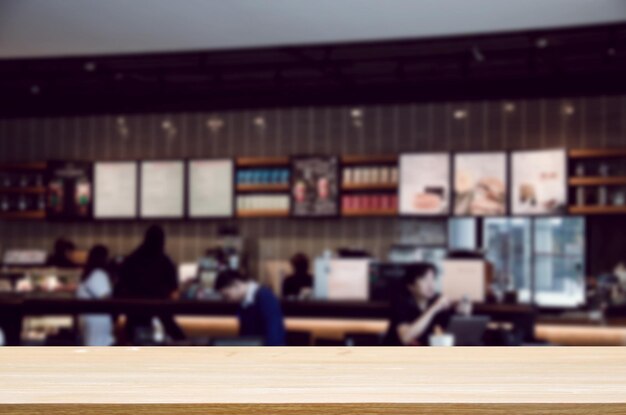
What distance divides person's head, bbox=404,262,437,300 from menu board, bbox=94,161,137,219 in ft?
17.0

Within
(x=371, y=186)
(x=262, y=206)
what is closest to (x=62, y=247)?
(x=262, y=206)

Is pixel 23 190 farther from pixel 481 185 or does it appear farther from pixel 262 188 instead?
pixel 481 185

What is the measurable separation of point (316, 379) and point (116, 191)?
9.35 m

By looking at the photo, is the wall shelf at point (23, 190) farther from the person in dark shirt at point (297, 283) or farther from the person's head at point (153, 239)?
the person's head at point (153, 239)

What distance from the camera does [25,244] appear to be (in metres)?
10.5

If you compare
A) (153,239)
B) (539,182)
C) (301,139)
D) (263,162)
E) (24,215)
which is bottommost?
(153,239)

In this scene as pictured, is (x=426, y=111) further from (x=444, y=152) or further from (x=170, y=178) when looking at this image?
(x=170, y=178)

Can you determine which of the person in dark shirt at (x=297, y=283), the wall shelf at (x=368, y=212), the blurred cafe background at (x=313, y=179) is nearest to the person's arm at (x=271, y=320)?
the blurred cafe background at (x=313, y=179)

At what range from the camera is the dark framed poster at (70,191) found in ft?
33.1

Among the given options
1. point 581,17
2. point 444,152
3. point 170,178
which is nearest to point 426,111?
point 444,152

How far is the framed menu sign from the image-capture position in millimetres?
9375

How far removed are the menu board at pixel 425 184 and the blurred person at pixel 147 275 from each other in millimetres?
3184

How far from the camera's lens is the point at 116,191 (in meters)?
10.0

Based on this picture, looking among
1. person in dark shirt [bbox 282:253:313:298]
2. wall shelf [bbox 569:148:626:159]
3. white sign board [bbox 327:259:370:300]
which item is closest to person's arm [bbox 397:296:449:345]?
white sign board [bbox 327:259:370:300]
